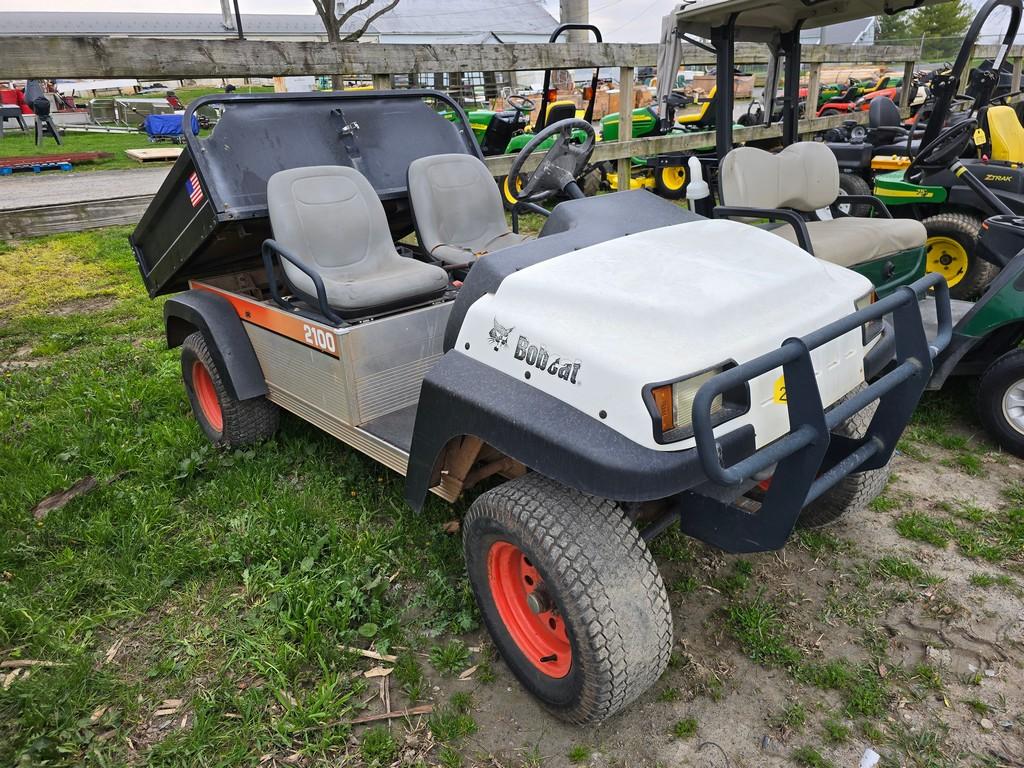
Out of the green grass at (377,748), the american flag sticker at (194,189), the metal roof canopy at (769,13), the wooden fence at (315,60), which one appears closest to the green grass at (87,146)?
the wooden fence at (315,60)

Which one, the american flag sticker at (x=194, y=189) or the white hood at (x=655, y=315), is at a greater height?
the american flag sticker at (x=194, y=189)

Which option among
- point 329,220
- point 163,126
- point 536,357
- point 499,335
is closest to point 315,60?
point 329,220

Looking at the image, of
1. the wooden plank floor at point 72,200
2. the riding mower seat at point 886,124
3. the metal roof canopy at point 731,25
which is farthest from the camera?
the riding mower seat at point 886,124

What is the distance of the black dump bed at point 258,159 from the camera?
3104 mm

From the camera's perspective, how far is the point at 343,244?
3.29 meters

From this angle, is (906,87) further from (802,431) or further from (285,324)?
(802,431)

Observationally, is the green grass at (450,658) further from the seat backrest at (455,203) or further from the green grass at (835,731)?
the seat backrest at (455,203)

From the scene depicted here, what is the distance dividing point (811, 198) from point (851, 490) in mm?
2481

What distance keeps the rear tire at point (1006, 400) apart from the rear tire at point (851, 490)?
1067 mm

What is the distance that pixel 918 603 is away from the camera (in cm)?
239

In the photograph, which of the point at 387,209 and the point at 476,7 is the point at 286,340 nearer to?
the point at 387,209

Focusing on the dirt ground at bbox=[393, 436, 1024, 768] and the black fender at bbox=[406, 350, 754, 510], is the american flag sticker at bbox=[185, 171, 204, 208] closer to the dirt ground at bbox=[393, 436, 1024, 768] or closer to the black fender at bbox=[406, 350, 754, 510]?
the black fender at bbox=[406, 350, 754, 510]

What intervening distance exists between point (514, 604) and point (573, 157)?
185 centimetres

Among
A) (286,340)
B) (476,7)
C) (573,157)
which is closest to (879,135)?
(573,157)
